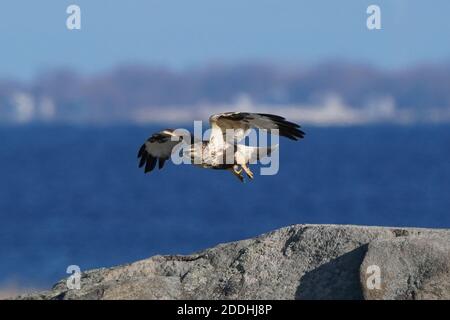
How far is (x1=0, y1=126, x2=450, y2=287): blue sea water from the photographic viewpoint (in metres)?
57.7

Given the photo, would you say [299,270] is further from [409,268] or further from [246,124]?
[246,124]

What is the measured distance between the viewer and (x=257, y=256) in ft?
43.6

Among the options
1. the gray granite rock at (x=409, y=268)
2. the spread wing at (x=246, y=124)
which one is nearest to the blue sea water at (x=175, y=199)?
the spread wing at (x=246, y=124)

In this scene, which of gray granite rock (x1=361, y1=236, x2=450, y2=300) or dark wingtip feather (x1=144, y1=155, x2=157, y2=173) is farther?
dark wingtip feather (x1=144, y1=155, x2=157, y2=173)

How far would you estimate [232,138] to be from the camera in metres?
15.8

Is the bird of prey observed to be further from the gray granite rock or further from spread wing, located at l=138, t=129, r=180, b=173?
the gray granite rock

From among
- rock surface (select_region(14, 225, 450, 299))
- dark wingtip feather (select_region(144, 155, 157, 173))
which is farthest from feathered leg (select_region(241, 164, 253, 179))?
rock surface (select_region(14, 225, 450, 299))

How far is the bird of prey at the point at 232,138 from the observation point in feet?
50.4

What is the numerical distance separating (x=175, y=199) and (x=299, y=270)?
265ft

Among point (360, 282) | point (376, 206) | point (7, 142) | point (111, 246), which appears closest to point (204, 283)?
point (360, 282)

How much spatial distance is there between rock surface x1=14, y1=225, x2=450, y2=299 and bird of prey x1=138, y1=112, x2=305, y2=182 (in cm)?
189

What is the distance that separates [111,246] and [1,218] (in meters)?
20.2

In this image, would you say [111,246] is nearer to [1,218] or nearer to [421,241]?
[1,218]

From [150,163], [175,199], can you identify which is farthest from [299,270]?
[175,199]
